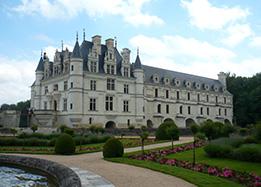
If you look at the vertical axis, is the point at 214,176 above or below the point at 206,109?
below

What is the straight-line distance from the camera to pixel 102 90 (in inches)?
1742

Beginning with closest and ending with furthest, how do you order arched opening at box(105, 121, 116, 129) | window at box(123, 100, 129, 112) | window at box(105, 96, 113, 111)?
window at box(105, 96, 113, 111)
arched opening at box(105, 121, 116, 129)
window at box(123, 100, 129, 112)

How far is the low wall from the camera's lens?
9.32 m

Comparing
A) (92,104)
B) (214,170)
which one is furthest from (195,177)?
(92,104)

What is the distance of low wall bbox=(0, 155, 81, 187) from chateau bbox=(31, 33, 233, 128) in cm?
2573

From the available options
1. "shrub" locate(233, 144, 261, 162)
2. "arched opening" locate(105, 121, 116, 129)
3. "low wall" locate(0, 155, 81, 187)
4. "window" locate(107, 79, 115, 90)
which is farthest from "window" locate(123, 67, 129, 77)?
"shrub" locate(233, 144, 261, 162)

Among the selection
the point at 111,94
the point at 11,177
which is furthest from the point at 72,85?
the point at 11,177

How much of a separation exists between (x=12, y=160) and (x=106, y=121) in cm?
2869

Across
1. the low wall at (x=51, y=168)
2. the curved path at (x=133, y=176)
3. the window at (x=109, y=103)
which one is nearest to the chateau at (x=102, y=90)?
the window at (x=109, y=103)

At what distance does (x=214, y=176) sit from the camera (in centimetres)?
1118

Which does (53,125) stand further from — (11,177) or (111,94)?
(11,177)

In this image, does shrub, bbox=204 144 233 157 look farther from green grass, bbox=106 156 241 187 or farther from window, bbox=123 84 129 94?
window, bbox=123 84 129 94

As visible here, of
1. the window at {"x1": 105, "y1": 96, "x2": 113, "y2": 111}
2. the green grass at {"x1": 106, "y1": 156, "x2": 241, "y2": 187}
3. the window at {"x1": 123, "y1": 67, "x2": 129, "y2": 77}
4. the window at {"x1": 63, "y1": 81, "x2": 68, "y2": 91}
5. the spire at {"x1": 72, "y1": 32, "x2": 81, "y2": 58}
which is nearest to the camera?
the green grass at {"x1": 106, "y1": 156, "x2": 241, "y2": 187}

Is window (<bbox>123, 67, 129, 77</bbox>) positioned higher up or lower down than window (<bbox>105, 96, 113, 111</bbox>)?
higher up
